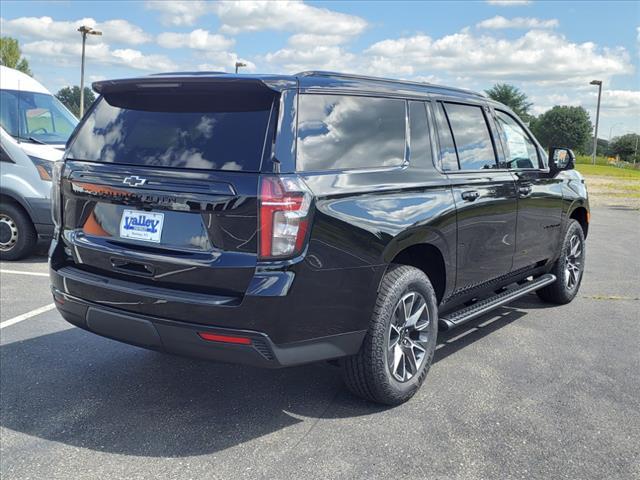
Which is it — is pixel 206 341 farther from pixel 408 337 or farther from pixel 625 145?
pixel 625 145

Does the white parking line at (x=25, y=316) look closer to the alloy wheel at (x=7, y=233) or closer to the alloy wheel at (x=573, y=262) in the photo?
the alloy wheel at (x=7, y=233)

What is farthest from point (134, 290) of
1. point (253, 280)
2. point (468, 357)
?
point (468, 357)

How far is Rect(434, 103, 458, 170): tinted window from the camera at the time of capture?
412 cm

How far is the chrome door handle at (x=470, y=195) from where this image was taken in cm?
414

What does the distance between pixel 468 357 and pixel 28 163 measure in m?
5.84

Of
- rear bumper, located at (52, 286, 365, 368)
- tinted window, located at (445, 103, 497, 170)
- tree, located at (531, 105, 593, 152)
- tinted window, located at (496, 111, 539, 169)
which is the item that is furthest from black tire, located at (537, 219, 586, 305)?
tree, located at (531, 105, 593, 152)

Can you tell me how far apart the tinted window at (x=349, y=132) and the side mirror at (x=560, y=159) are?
2190 mm

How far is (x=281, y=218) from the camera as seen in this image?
293cm

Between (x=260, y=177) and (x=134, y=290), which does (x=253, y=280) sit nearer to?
(x=260, y=177)

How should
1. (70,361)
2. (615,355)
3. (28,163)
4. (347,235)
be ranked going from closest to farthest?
(347,235)
(70,361)
(615,355)
(28,163)

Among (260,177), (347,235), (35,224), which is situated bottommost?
(35,224)

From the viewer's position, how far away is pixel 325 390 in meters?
3.92

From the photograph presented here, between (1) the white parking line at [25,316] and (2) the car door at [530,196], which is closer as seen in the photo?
(2) the car door at [530,196]

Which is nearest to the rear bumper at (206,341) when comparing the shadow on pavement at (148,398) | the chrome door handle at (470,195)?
the shadow on pavement at (148,398)
